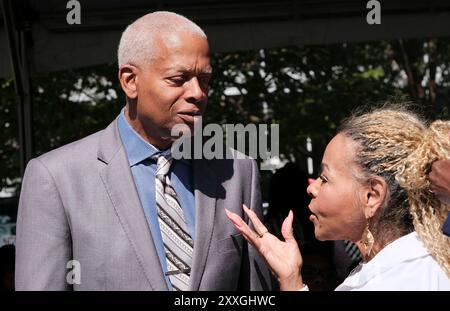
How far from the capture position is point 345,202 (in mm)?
2645

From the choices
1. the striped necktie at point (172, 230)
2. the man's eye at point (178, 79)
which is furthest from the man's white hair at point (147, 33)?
the striped necktie at point (172, 230)

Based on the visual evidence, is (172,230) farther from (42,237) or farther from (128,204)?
(42,237)

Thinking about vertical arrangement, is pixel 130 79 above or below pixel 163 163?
above

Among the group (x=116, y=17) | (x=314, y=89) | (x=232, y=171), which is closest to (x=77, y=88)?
(x=314, y=89)

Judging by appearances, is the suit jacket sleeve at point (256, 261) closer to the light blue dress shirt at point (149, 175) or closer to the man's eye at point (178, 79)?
the light blue dress shirt at point (149, 175)

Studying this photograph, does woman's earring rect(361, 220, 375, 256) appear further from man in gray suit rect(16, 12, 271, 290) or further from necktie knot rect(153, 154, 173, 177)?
necktie knot rect(153, 154, 173, 177)

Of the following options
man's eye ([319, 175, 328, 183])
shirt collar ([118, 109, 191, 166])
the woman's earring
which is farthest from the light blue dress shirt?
the woman's earring

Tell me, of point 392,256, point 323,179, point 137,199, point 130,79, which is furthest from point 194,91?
point 392,256

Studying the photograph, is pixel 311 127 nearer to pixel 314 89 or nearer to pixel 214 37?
pixel 314 89

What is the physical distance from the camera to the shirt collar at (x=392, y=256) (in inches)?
95.9

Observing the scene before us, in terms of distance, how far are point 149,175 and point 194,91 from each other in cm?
33

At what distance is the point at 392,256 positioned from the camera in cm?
246

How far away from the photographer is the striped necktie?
2799 millimetres
